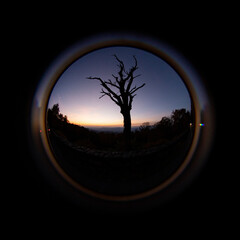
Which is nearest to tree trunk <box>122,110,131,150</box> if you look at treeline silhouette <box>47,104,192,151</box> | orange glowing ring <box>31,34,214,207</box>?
treeline silhouette <box>47,104,192,151</box>

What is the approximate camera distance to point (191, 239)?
3.21 ft

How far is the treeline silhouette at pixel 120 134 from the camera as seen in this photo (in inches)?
243

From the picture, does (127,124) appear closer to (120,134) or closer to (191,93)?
(120,134)

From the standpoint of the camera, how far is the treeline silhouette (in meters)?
6.17

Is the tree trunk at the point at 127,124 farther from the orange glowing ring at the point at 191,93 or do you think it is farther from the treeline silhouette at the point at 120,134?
the orange glowing ring at the point at 191,93

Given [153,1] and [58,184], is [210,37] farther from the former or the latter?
[58,184]

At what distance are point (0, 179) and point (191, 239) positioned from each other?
1.89 meters

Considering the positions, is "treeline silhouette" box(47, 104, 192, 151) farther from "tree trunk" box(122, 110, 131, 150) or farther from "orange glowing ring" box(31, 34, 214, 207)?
"orange glowing ring" box(31, 34, 214, 207)

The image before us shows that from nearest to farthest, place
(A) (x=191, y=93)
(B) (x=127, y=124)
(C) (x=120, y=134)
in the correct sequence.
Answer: (A) (x=191, y=93)
(B) (x=127, y=124)
(C) (x=120, y=134)

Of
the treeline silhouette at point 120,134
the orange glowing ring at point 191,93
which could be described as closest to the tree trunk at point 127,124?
the treeline silhouette at point 120,134

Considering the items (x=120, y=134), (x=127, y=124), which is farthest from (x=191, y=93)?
(x=120, y=134)

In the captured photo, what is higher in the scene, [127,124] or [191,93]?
[127,124]

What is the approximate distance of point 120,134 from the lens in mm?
6832

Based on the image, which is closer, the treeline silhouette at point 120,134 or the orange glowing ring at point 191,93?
the orange glowing ring at point 191,93
